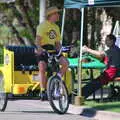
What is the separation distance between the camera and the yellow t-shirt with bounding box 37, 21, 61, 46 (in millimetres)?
12023

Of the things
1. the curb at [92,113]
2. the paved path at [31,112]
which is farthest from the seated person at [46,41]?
the curb at [92,113]

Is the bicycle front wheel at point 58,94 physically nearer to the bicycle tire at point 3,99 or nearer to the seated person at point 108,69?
the bicycle tire at point 3,99

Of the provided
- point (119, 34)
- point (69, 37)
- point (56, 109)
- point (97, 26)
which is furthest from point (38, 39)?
point (97, 26)

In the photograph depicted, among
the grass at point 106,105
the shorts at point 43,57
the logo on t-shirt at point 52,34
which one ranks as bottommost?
the grass at point 106,105

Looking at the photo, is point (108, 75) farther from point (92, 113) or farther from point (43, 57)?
point (43, 57)

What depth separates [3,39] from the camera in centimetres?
3097

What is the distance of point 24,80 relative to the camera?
13.2 metres

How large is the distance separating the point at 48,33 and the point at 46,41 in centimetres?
18

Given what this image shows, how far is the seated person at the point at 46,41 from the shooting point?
11844 millimetres

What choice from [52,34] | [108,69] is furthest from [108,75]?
[52,34]

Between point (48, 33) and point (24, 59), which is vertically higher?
point (48, 33)

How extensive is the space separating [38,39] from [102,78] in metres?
1.94

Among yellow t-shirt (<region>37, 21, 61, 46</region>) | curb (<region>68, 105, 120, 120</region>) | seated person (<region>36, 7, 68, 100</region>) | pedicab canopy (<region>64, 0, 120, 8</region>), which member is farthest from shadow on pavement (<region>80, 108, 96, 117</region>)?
pedicab canopy (<region>64, 0, 120, 8</region>)

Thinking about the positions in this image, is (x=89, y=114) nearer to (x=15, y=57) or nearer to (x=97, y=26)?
(x=15, y=57)
